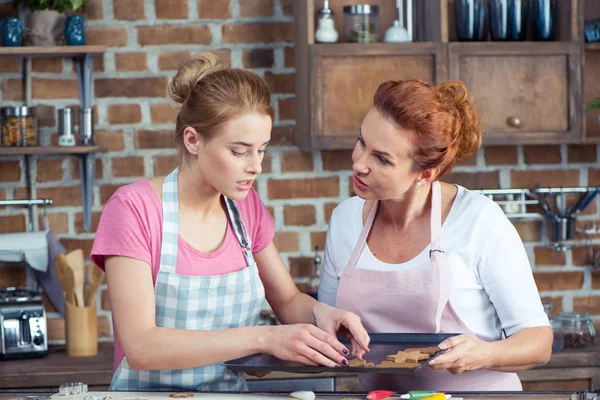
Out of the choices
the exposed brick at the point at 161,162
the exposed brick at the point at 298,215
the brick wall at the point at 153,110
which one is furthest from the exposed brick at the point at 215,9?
the exposed brick at the point at 298,215

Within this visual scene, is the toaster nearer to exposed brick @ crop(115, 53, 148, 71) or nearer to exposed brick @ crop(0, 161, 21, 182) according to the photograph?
exposed brick @ crop(0, 161, 21, 182)

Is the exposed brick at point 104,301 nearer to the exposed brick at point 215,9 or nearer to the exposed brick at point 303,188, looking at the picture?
the exposed brick at point 303,188

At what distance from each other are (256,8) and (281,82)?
0.86 ft

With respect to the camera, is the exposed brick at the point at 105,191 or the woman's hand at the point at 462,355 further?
the exposed brick at the point at 105,191

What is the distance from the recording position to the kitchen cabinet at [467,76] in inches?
108

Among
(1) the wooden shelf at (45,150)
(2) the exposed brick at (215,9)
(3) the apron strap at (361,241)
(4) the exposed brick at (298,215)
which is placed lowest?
(4) the exposed brick at (298,215)

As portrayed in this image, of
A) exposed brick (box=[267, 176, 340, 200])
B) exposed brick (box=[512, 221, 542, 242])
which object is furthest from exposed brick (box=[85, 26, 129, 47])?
exposed brick (box=[512, 221, 542, 242])

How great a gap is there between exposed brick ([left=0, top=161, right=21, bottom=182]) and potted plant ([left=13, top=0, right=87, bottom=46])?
0.41 metres

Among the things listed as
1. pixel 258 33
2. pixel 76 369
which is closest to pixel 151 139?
pixel 258 33

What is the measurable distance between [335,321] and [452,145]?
0.45 m

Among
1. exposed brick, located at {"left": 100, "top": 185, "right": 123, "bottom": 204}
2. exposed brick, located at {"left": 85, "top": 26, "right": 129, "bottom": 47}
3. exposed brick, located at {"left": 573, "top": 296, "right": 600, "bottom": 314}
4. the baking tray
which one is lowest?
exposed brick, located at {"left": 573, "top": 296, "right": 600, "bottom": 314}

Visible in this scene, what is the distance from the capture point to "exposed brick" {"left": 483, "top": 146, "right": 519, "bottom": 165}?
3092mm

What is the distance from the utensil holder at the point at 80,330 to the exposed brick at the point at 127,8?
961mm

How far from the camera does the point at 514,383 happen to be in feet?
6.37
